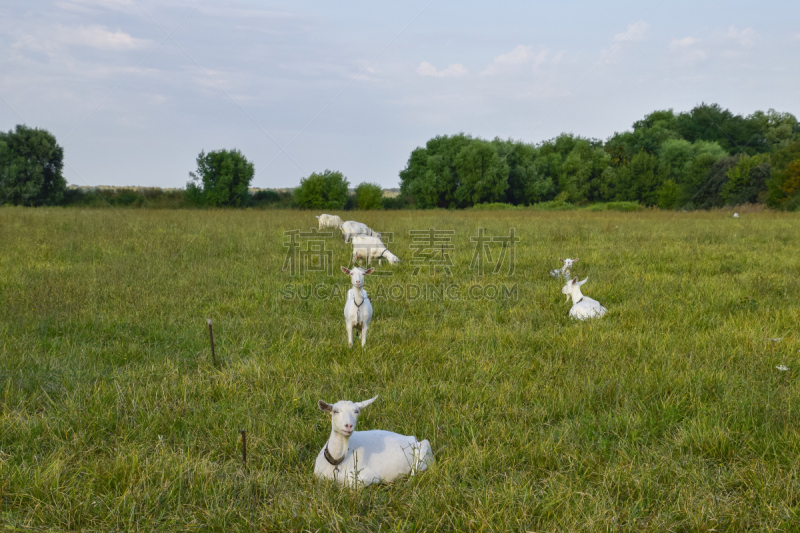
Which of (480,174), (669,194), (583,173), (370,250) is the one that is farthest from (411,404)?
(583,173)

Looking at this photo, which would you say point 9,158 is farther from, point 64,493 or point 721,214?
point 721,214

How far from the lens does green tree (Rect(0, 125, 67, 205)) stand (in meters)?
39.6

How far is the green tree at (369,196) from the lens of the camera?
44344 mm

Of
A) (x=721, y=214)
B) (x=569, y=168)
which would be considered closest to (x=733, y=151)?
(x=569, y=168)

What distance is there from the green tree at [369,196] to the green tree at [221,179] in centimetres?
1022

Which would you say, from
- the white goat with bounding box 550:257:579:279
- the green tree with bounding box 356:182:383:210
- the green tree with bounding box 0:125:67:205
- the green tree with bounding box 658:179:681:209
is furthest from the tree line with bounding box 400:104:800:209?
the white goat with bounding box 550:257:579:279

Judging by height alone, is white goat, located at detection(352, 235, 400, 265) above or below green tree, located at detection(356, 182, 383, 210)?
below

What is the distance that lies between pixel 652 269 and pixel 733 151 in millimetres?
68872

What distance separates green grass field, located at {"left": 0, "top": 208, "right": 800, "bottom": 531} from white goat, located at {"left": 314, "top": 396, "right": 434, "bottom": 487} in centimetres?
9

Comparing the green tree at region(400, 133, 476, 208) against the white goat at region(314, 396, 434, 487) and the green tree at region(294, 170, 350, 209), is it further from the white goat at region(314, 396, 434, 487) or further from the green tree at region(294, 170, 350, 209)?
the white goat at region(314, 396, 434, 487)

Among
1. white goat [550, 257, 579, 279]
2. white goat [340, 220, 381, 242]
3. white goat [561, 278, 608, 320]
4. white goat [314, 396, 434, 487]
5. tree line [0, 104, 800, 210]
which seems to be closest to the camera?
white goat [314, 396, 434, 487]

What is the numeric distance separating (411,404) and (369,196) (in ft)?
135

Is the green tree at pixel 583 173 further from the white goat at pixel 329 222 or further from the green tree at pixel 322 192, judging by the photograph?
the white goat at pixel 329 222

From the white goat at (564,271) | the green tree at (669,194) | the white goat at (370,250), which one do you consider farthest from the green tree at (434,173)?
the white goat at (564,271)
